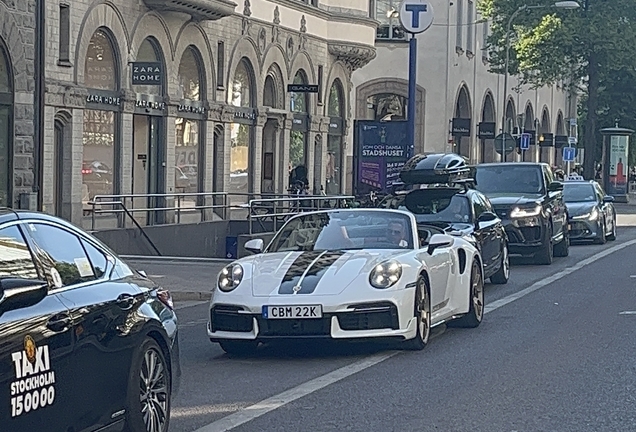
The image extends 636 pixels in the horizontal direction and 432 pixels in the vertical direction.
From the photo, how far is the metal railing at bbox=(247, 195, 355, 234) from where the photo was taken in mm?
27047

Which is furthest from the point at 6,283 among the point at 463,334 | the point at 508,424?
the point at 463,334

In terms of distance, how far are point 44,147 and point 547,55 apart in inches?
1258

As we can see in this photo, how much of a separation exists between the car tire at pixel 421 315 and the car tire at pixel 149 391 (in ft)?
13.6

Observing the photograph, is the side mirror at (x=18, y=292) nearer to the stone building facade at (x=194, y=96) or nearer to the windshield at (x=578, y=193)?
the stone building facade at (x=194, y=96)

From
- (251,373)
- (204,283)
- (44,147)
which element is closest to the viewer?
(251,373)

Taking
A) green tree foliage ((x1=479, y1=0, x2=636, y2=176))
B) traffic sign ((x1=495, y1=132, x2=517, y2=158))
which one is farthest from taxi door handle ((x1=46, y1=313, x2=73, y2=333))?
green tree foliage ((x1=479, y1=0, x2=636, y2=176))

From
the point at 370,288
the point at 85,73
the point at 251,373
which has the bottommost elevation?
the point at 251,373

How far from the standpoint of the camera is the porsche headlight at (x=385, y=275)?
11.0 meters

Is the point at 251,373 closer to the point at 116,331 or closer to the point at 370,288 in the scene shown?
the point at 370,288

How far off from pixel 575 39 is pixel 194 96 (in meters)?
24.4

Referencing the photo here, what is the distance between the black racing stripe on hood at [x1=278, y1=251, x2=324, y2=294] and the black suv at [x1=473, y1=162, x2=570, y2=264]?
11.1 meters

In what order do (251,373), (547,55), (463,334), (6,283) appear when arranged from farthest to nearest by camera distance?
(547,55), (463,334), (251,373), (6,283)

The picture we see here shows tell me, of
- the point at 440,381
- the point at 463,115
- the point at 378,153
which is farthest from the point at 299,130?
the point at 440,381

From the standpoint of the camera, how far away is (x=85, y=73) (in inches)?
1113
